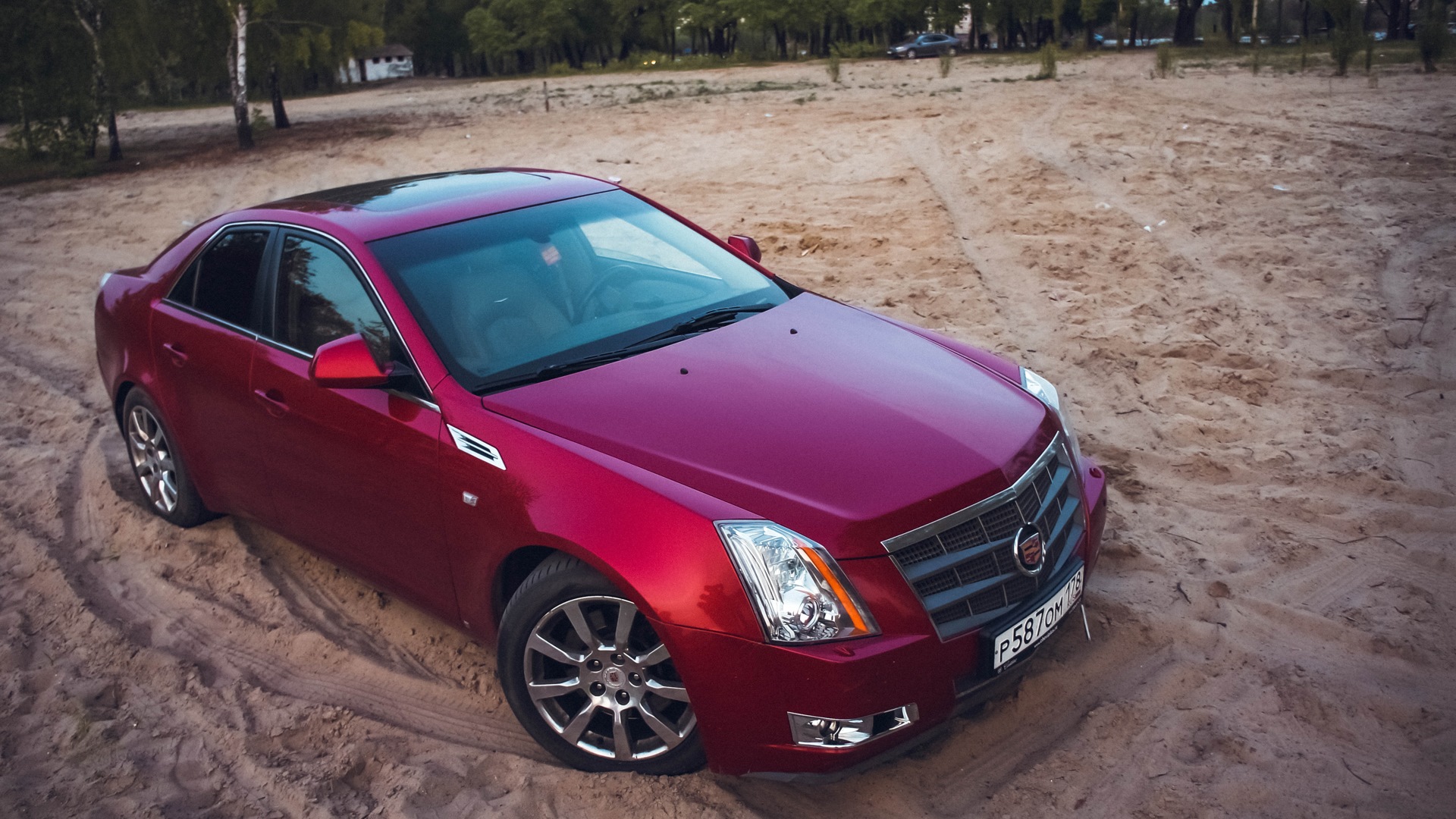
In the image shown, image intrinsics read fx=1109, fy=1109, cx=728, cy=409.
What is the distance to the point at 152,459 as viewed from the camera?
528 cm

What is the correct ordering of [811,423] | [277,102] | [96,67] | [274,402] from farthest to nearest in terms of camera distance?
1. [277,102]
2. [96,67]
3. [274,402]
4. [811,423]

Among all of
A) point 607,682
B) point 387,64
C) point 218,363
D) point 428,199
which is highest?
point 387,64

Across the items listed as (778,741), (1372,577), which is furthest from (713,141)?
(778,741)

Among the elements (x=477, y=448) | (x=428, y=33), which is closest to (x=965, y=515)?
(x=477, y=448)

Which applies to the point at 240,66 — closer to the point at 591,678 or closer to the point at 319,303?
the point at 319,303

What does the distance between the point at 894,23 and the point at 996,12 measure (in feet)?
27.8

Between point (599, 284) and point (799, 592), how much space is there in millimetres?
1705

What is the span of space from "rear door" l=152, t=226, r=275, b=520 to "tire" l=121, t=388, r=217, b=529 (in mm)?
125

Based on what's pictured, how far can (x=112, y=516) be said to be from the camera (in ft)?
18.1

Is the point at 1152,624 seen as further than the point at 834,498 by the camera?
Yes

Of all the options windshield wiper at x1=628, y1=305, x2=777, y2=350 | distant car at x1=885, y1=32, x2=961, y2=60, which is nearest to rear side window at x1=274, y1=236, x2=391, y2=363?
windshield wiper at x1=628, y1=305, x2=777, y2=350

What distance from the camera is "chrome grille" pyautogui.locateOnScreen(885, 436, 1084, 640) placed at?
2941 mm

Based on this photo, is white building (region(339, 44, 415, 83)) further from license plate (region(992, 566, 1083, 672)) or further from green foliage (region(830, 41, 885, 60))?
license plate (region(992, 566, 1083, 672))

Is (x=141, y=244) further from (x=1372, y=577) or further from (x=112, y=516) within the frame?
(x=1372, y=577)
